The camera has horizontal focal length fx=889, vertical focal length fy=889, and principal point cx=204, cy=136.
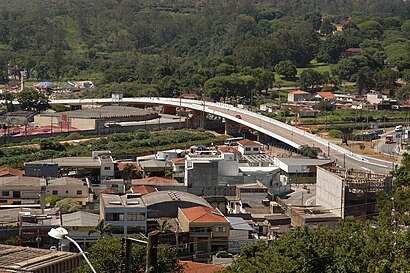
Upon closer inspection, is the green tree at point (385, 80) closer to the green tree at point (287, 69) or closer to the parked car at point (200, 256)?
the green tree at point (287, 69)

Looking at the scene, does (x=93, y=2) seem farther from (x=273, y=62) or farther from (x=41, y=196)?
(x=41, y=196)

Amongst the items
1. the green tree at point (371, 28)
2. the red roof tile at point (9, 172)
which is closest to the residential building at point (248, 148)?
the red roof tile at point (9, 172)

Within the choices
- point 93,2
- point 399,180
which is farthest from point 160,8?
point 399,180

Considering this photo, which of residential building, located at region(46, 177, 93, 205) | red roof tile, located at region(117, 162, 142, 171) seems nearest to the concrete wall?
residential building, located at region(46, 177, 93, 205)

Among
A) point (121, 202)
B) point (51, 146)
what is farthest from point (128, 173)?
point (121, 202)

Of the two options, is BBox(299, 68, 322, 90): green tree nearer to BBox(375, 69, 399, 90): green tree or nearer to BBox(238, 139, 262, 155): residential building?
BBox(375, 69, 399, 90): green tree

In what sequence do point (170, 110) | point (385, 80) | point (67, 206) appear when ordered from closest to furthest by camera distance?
point (67, 206), point (170, 110), point (385, 80)

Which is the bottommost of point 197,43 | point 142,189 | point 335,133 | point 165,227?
point 335,133

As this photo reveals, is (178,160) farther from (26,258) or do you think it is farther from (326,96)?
(326,96)

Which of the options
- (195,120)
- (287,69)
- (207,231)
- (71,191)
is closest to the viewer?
(207,231)
